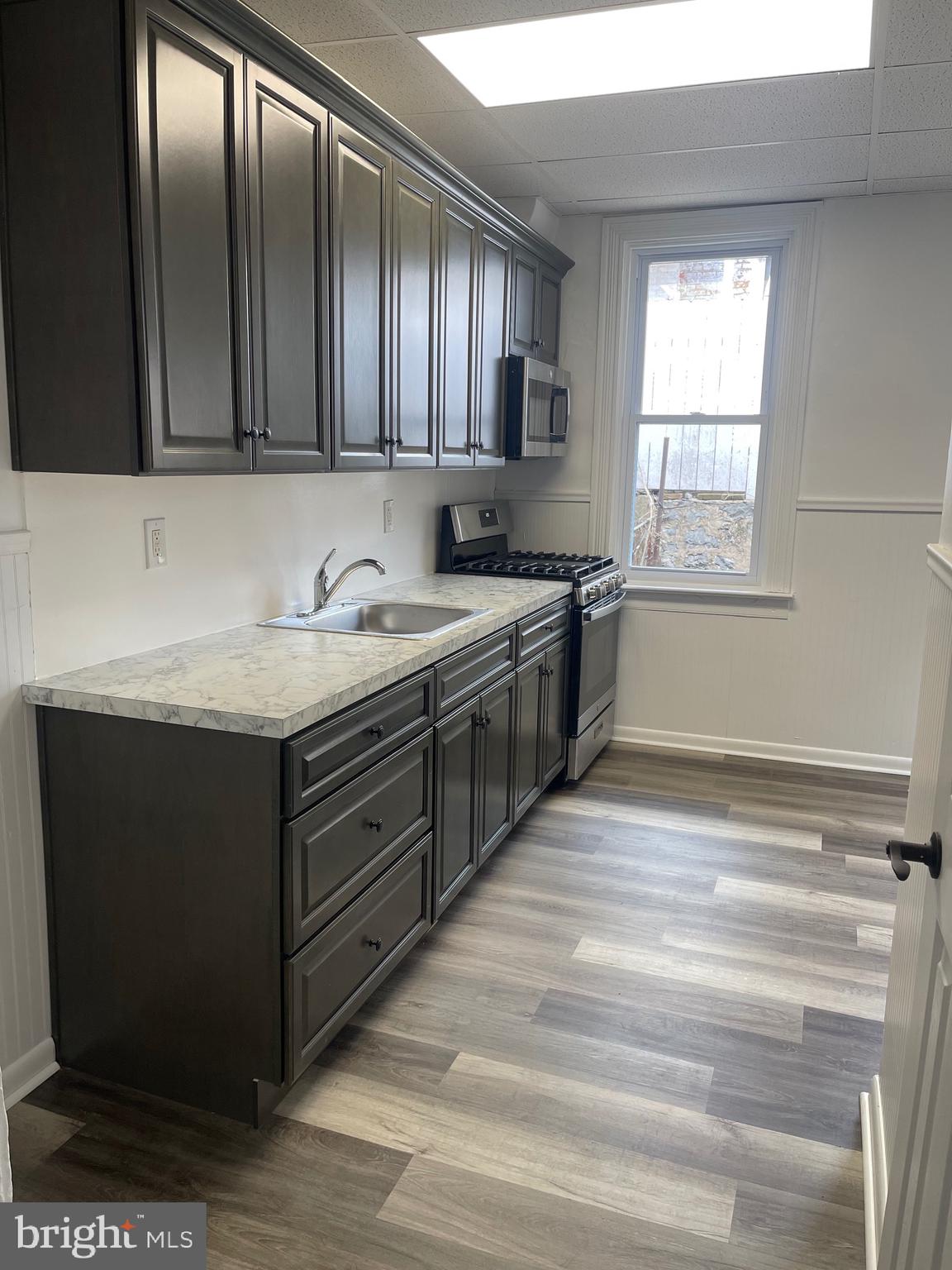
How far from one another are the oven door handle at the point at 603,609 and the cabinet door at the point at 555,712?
15 centimetres

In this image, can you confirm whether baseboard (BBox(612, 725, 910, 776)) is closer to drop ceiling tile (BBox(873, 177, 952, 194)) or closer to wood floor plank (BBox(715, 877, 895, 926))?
wood floor plank (BBox(715, 877, 895, 926))

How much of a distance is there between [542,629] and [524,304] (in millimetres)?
1473

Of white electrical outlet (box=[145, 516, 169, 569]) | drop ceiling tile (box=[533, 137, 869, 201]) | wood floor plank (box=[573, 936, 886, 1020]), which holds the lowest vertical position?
wood floor plank (box=[573, 936, 886, 1020])

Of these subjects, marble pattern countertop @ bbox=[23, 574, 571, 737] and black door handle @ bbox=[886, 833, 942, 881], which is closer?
black door handle @ bbox=[886, 833, 942, 881]

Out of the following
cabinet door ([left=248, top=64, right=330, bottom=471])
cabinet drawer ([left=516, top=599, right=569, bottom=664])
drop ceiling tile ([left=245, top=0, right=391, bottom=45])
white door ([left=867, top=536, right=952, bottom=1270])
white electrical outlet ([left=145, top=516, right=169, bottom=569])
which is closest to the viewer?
white door ([left=867, top=536, right=952, bottom=1270])

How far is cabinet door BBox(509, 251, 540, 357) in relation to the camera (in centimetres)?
383

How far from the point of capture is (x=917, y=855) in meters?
1.18

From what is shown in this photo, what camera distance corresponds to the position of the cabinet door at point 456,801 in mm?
2611

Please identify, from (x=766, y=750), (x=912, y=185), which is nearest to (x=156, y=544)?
(x=766, y=750)

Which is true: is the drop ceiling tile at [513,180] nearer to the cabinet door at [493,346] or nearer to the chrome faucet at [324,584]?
the cabinet door at [493,346]

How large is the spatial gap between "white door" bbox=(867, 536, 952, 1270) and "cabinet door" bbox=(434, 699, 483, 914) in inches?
48.0

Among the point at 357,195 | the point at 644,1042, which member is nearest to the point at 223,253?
the point at 357,195

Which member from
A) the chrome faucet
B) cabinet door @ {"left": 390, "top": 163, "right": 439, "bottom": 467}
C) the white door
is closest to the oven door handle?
cabinet door @ {"left": 390, "top": 163, "right": 439, "bottom": 467}

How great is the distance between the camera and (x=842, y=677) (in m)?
4.27
